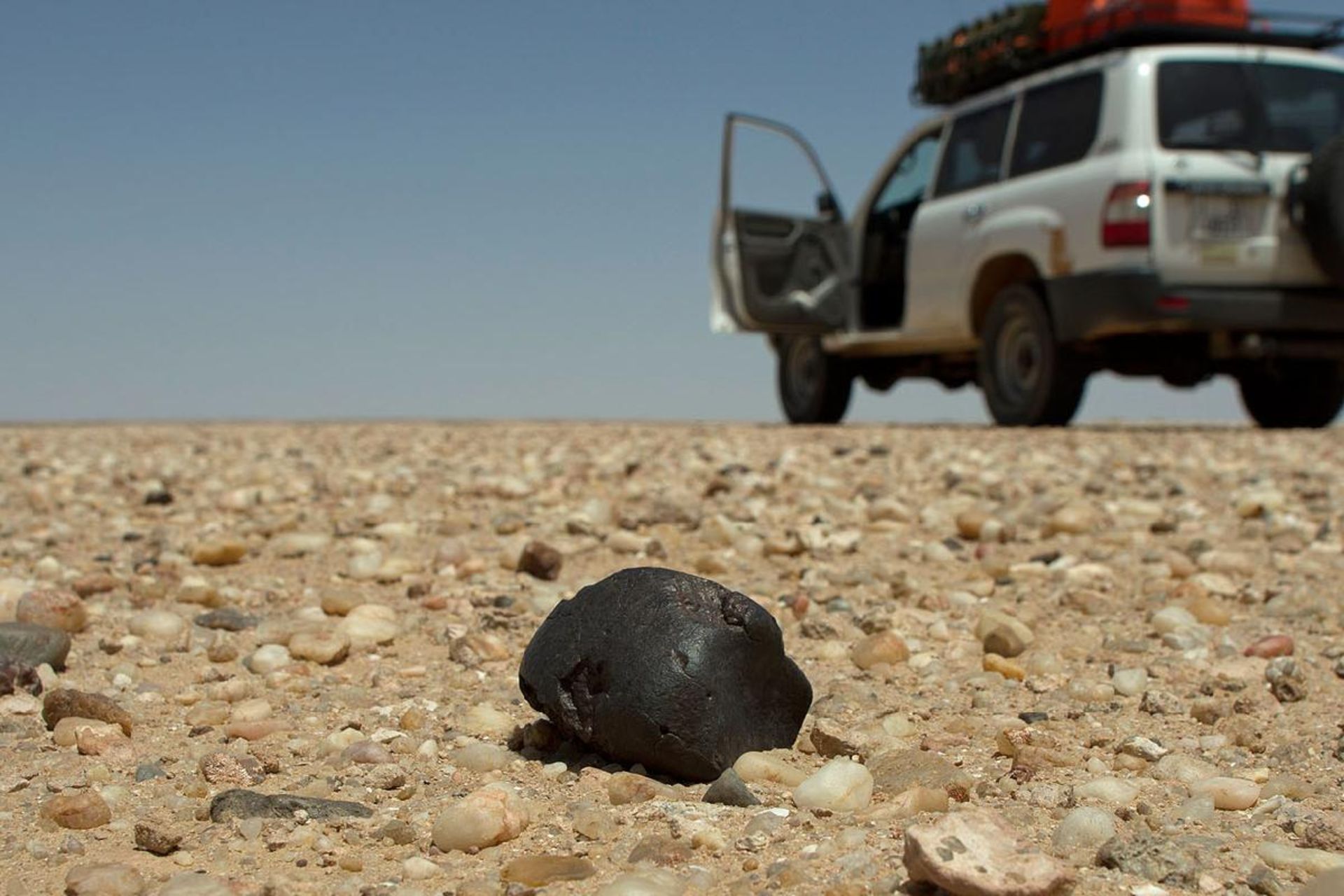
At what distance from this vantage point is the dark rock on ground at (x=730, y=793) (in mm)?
1710

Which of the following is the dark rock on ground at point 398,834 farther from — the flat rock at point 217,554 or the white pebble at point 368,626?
the flat rock at point 217,554

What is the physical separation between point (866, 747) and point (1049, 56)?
6621 millimetres

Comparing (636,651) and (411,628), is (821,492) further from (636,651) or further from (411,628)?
(636,651)

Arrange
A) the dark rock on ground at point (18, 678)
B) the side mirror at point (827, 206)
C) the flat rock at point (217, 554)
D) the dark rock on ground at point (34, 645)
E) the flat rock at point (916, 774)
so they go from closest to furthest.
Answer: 1. the flat rock at point (916, 774)
2. the dark rock on ground at point (18, 678)
3. the dark rock on ground at point (34, 645)
4. the flat rock at point (217, 554)
5. the side mirror at point (827, 206)

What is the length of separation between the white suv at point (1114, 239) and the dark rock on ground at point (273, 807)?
5818 mm

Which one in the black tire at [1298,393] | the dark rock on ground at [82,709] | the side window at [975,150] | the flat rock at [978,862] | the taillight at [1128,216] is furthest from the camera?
the black tire at [1298,393]

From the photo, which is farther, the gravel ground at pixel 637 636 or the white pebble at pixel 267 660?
the white pebble at pixel 267 660

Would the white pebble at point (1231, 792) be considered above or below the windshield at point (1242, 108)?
below

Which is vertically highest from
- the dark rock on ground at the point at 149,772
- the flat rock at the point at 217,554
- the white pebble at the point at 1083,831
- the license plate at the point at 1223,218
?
the license plate at the point at 1223,218

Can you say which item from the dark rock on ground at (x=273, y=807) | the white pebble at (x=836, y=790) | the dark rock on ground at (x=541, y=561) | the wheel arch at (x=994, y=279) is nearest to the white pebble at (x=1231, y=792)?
the white pebble at (x=836, y=790)

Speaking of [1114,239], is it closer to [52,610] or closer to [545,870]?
[52,610]

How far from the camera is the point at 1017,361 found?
7816 mm

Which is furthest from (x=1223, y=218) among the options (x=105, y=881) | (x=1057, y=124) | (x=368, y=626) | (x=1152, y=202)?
(x=105, y=881)

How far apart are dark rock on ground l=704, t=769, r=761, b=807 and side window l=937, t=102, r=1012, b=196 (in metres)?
6.67
